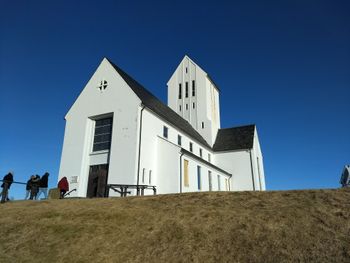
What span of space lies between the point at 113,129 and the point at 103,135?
188 cm

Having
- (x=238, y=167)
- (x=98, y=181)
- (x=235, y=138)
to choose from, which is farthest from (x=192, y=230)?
(x=235, y=138)

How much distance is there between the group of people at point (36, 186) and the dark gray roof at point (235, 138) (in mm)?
23154

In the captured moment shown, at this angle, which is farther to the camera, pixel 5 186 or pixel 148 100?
pixel 148 100

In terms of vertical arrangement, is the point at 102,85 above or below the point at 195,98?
below

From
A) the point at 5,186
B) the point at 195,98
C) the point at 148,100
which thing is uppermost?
the point at 195,98

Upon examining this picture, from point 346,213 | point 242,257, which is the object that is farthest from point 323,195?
point 242,257

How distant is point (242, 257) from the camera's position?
8.11 metres

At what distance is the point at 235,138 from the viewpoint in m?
38.4

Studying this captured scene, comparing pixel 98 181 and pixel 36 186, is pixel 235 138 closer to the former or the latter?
pixel 98 181

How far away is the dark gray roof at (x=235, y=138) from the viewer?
3628 centimetres

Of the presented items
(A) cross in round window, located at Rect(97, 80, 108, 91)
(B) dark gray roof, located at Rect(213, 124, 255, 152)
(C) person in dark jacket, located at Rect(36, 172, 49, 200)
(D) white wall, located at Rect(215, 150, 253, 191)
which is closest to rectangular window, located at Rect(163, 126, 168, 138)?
(A) cross in round window, located at Rect(97, 80, 108, 91)

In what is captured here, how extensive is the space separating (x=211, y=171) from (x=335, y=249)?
835 inches

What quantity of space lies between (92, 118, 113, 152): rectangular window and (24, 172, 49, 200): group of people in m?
5.15

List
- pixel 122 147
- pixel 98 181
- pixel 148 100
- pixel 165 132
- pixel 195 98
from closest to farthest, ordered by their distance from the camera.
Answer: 1. pixel 122 147
2. pixel 98 181
3. pixel 165 132
4. pixel 148 100
5. pixel 195 98
